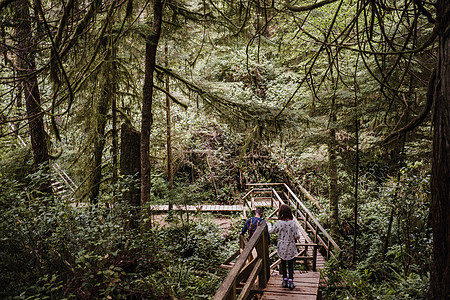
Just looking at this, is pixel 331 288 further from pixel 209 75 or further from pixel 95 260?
pixel 209 75

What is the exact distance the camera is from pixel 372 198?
13.3 m

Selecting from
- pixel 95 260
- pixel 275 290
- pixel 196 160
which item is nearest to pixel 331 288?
pixel 275 290

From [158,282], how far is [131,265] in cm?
67

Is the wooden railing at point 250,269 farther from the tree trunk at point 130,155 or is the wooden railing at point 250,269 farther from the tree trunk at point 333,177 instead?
the tree trunk at point 333,177

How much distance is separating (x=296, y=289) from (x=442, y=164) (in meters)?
3.84

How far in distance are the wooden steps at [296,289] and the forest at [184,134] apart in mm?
873

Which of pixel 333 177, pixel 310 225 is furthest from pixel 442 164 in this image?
pixel 310 225

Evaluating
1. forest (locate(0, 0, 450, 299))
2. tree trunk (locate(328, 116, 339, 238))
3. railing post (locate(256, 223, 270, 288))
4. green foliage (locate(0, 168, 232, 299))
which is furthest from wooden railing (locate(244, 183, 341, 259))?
green foliage (locate(0, 168, 232, 299))

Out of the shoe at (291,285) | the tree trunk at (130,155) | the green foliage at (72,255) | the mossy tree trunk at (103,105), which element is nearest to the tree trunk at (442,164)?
the shoe at (291,285)

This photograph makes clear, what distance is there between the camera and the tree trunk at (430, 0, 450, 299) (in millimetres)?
1787

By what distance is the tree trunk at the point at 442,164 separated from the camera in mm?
1787

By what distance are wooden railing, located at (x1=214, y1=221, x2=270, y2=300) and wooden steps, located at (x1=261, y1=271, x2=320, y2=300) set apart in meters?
0.18

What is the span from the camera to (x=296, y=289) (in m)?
4.96

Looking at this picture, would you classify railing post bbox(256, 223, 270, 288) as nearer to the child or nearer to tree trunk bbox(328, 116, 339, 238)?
the child
